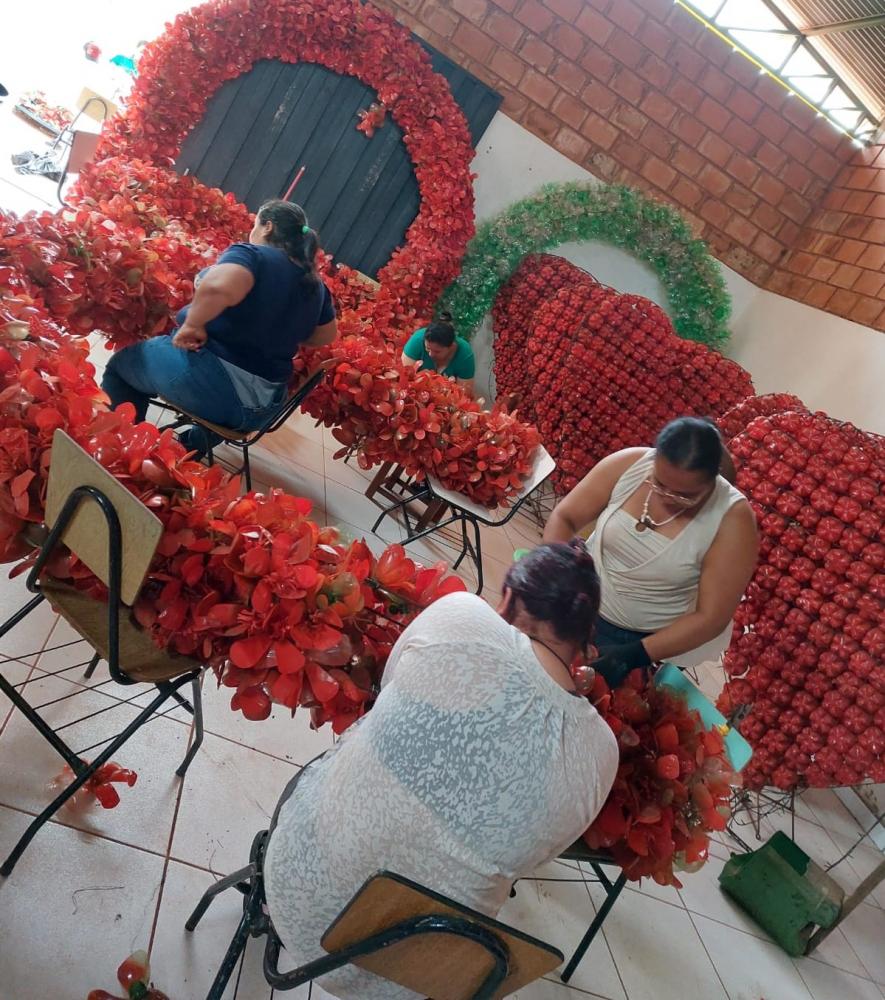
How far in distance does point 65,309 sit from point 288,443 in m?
1.94

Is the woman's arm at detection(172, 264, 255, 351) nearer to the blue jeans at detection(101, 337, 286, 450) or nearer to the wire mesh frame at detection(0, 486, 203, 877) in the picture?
the blue jeans at detection(101, 337, 286, 450)

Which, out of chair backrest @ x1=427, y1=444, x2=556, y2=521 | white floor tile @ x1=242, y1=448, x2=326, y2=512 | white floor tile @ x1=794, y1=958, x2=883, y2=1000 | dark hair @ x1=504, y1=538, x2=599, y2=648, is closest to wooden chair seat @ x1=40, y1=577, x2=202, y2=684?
dark hair @ x1=504, y1=538, x2=599, y2=648

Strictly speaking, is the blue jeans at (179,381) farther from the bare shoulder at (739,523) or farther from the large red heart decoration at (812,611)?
the large red heart decoration at (812,611)

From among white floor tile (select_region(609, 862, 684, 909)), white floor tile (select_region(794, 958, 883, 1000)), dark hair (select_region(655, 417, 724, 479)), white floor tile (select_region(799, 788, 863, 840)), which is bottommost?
white floor tile (select_region(609, 862, 684, 909))

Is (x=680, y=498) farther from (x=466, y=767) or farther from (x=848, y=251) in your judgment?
(x=848, y=251)

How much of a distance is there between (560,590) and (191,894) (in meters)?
1.14

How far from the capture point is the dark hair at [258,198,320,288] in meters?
2.41

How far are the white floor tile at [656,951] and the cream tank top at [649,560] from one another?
0.84 metres

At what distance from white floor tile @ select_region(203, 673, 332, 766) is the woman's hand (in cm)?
107

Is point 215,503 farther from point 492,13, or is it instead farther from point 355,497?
point 492,13

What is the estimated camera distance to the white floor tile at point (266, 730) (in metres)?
2.10

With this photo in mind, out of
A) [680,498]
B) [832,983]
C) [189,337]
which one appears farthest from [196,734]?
[832,983]

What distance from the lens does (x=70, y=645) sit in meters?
2.09

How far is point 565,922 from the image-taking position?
211cm
